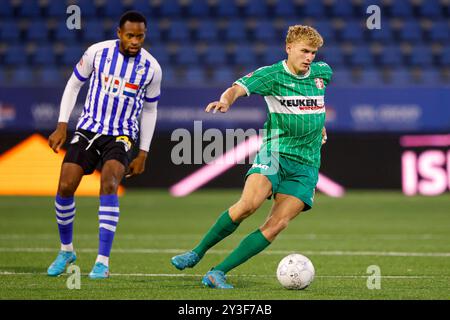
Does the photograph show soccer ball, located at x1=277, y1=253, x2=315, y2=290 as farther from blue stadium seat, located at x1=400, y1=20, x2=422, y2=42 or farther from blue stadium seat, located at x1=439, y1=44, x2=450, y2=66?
blue stadium seat, located at x1=400, y1=20, x2=422, y2=42

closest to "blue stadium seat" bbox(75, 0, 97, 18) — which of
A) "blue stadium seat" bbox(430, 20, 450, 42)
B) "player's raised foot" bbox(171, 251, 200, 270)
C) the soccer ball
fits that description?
"blue stadium seat" bbox(430, 20, 450, 42)

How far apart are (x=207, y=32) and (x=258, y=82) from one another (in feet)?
43.2

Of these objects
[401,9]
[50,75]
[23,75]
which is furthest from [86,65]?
[401,9]

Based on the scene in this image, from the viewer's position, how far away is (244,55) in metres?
18.7

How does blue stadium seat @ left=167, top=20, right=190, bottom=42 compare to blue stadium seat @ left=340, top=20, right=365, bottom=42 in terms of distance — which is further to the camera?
blue stadium seat @ left=340, top=20, right=365, bottom=42

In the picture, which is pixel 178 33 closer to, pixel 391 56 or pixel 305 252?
pixel 391 56

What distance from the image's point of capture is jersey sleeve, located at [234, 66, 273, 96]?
6.14 metres

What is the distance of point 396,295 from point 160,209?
813 cm

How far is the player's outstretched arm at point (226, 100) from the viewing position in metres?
5.62

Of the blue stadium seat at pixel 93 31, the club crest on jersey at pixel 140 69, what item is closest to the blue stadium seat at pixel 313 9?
the blue stadium seat at pixel 93 31

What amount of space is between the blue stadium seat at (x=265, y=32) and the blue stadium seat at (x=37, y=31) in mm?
4427

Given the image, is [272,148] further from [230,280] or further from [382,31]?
[382,31]

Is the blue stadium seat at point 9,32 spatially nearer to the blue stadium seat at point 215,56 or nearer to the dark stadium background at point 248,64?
the dark stadium background at point 248,64

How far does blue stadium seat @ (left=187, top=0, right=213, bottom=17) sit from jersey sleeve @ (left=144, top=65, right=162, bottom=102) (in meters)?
12.5
